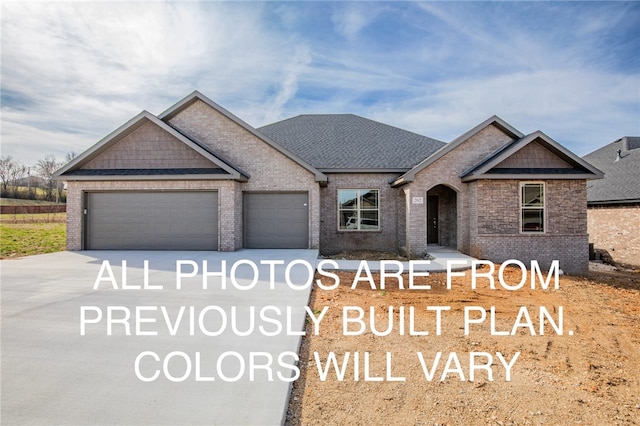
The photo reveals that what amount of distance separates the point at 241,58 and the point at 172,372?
1248cm

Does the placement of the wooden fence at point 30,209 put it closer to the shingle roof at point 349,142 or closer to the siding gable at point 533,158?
the shingle roof at point 349,142

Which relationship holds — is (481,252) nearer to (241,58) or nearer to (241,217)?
(241,217)

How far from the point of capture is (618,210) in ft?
51.1

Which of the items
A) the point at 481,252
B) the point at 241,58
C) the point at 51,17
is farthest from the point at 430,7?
the point at 51,17

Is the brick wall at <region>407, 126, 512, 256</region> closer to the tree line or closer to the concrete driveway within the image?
the concrete driveway

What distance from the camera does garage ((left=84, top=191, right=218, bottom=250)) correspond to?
12921 mm

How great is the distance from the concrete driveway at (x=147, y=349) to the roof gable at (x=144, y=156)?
5.61 m

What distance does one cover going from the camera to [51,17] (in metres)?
10.5

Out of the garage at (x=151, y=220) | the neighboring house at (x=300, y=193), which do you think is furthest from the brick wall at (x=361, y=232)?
the garage at (x=151, y=220)

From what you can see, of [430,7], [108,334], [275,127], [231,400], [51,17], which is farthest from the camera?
[275,127]

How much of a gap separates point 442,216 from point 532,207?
391cm

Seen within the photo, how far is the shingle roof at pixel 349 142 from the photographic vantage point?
15.0m

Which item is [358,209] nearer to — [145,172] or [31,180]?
[145,172]

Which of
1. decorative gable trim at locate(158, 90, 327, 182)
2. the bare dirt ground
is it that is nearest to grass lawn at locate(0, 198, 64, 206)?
decorative gable trim at locate(158, 90, 327, 182)
